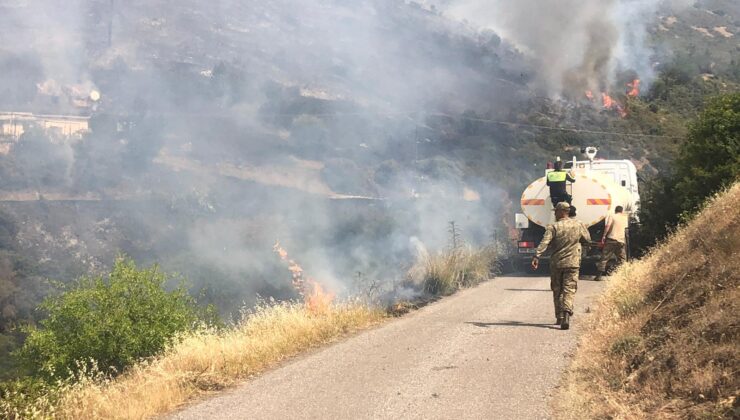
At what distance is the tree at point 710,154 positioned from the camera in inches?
597

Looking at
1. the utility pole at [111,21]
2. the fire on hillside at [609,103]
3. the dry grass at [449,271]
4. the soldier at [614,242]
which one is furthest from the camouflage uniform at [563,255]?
the fire on hillside at [609,103]

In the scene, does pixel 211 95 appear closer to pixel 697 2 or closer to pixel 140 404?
pixel 140 404

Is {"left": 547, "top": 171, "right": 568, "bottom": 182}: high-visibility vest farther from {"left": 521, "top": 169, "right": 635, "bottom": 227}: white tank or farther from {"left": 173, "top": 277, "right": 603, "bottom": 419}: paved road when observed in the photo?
{"left": 173, "top": 277, "right": 603, "bottom": 419}: paved road

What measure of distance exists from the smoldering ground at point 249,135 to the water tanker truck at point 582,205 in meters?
4.18

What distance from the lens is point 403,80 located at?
41.0 metres

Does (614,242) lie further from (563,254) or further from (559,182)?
(563,254)

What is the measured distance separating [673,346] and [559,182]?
37.0 feet

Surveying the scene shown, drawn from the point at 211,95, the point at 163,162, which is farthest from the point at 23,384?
the point at 211,95

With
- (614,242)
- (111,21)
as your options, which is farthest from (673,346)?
(111,21)

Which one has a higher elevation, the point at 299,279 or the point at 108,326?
the point at 108,326

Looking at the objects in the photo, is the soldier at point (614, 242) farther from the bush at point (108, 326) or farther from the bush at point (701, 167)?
the bush at point (108, 326)

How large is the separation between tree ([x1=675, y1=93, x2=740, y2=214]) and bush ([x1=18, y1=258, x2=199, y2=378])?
11.2 metres

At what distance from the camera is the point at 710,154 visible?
1569 centimetres

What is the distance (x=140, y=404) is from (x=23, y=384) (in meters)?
1.93
